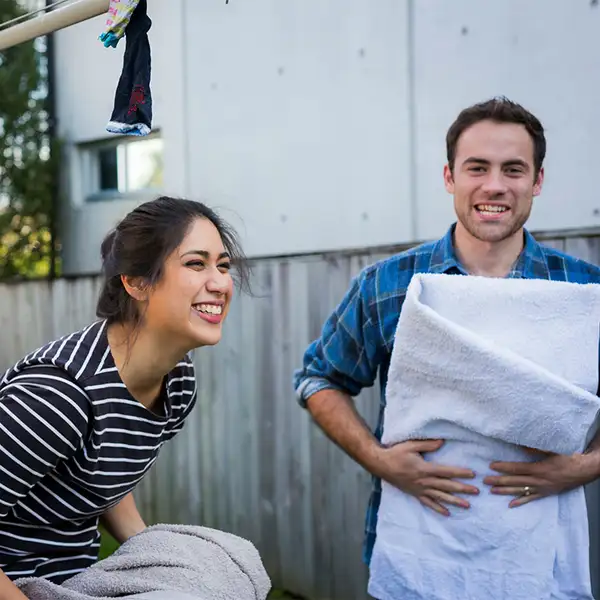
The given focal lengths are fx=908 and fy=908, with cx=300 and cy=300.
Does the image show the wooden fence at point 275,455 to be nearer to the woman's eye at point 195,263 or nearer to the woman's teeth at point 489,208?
the woman's teeth at point 489,208

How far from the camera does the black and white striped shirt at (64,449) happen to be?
178 centimetres

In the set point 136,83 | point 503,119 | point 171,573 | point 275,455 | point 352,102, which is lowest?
point 275,455

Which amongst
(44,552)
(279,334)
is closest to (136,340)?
(44,552)

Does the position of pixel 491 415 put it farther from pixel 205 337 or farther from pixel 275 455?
pixel 275 455

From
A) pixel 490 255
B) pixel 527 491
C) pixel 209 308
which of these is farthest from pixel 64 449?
pixel 490 255

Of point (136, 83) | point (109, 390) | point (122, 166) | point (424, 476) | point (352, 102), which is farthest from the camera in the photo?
point (122, 166)

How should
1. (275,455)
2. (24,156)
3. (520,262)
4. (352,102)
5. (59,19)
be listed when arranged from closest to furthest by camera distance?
(520,262)
(59,19)
(275,455)
(352,102)
(24,156)

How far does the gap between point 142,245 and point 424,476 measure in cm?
84

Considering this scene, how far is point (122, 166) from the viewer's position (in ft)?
23.5

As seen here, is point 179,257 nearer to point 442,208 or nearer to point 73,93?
→ point 442,208

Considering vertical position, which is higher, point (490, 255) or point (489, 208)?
point (489, 208)

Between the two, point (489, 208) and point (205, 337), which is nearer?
point (205, 337)

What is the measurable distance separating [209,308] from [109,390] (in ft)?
0.93

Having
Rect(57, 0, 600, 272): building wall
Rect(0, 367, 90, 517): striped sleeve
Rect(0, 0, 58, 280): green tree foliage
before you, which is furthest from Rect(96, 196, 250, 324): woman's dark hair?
Rect(0, 0, 58, 280): green tree foliage
